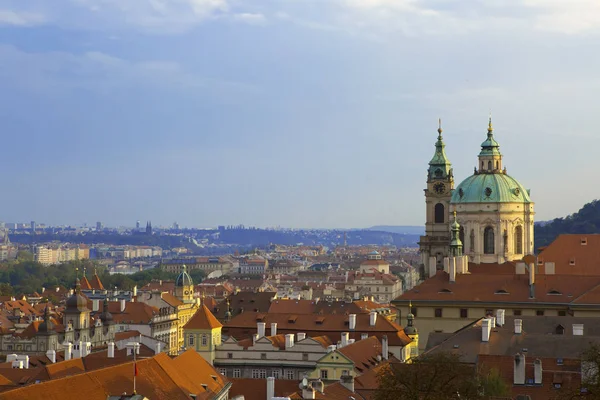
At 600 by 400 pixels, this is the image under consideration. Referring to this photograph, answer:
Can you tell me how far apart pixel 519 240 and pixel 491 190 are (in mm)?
5278

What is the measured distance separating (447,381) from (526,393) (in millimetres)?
8107

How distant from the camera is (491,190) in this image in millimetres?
120438

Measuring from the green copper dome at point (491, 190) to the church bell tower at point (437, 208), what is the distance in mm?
11158

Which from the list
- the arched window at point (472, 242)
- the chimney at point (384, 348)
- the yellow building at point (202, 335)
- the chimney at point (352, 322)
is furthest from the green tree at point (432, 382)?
the arched window at point (472, 242)

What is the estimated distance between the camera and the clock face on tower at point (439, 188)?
13950 cm

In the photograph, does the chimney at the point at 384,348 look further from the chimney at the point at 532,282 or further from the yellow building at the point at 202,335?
the chimney at the point at 532,282

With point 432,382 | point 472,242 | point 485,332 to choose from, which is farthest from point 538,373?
point 472,242

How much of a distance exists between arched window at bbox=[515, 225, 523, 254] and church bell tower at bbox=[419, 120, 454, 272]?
12850 millimetres

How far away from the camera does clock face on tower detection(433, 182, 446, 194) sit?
140 metres

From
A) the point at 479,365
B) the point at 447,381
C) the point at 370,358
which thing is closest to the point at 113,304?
the point at 370,358

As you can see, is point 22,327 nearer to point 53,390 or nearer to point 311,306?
point 311,306

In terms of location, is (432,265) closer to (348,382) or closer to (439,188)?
(439,188)

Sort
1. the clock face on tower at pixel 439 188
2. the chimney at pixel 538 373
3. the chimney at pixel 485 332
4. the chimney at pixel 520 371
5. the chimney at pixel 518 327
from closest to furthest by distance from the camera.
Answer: the chimney at pixel 538 373 → the chimney at pixel 520 371 → the chimney at pixel 485 332 → the chimney at pixel 518 327 → the clock face on tower at pixel 439 188

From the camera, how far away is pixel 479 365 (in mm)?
53312
